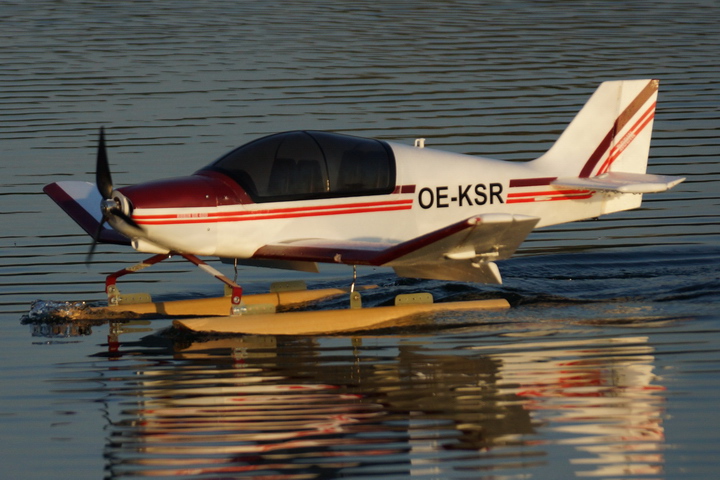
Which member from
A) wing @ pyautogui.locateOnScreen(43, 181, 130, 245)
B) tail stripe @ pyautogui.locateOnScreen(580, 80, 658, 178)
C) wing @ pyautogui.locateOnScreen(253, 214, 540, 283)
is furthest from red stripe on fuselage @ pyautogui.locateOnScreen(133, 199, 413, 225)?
tail stripe @ pyautogui.locateOnScreen(580, 80, 658, 178)

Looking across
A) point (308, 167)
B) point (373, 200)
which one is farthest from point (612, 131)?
point (308, 167)

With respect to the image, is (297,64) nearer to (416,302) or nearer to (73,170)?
(73,170)

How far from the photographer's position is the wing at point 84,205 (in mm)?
12850

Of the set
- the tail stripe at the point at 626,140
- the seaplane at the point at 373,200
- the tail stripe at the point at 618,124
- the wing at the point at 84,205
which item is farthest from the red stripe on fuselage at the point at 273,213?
the tail stripe at the point at 626,140

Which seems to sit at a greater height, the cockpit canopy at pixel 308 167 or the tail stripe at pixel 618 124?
the tail stripe at pixel 618 124

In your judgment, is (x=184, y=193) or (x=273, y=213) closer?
(x=184, y=193)

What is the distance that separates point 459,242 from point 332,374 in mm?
1689

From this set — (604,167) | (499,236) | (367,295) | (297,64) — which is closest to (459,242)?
(499,236)

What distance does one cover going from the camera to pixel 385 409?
9086 millimetres

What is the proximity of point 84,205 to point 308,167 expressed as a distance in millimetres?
3037

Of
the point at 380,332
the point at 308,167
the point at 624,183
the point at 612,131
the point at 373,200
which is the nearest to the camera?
the point at 380,332

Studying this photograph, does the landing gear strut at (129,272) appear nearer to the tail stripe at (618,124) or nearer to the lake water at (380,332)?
the lake water at (380,332)

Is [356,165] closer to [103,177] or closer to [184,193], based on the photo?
[184,193]

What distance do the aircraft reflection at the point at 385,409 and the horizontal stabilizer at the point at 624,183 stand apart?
2.21m
